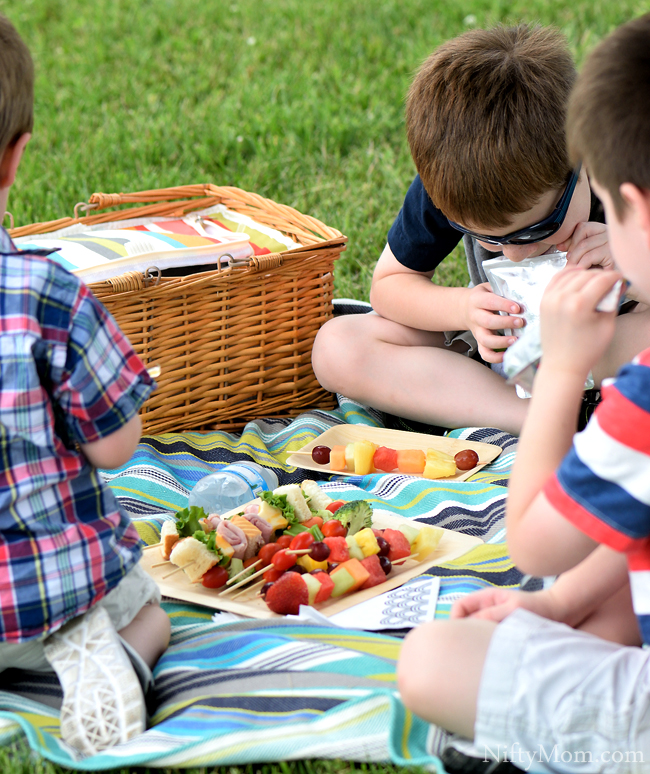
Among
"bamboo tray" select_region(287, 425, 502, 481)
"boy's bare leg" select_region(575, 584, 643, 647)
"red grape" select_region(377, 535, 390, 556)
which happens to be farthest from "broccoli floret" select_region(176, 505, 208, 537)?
"boy's bare leg" select_region(575, 584, 643, 647)

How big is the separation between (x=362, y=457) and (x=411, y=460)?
100mm

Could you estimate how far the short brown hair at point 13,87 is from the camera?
107 cm

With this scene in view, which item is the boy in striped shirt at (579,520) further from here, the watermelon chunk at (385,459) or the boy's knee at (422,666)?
the watermelon chunk at (385,459)

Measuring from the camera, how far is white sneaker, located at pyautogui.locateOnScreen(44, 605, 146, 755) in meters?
1.08

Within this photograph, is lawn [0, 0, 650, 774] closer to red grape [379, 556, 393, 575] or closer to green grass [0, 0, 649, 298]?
green grass [0, 0, 649, 298]

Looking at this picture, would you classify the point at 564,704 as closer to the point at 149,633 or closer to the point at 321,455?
the point at 149,633

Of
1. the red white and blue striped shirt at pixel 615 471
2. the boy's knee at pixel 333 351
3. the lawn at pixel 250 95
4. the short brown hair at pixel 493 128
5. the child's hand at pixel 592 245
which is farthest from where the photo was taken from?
the lawn at pixel 250 95

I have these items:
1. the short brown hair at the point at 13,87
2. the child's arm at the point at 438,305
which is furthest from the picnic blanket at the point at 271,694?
the short brown hair at the point at 13,87

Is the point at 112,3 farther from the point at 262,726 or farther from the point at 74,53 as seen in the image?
the point at 262,726

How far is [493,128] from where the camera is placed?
156 centimetres

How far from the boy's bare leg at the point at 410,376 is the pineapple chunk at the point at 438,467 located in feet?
0.70

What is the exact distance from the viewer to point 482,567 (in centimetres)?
146

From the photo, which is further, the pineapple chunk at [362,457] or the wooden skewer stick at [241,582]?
the pineapple chunk at [362,457]

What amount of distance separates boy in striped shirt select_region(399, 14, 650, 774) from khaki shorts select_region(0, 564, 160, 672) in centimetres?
41
